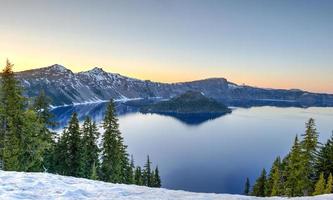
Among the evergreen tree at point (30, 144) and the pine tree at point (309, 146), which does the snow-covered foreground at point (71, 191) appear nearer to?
the evergreen tree at point (30, 144)

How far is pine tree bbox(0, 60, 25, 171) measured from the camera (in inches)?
1237

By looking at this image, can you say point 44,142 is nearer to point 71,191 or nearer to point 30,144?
point 30,144

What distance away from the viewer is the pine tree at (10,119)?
103 feet

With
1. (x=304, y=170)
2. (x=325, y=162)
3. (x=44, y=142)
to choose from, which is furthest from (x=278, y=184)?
(x=44, y=142)

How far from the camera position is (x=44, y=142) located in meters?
33.6

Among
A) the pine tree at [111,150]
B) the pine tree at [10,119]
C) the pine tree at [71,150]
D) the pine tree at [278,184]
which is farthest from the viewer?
the pine tree at [278,184]

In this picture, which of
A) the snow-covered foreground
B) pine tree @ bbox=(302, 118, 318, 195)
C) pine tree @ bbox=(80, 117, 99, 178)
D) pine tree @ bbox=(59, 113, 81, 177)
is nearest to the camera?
the snow-covered foreground

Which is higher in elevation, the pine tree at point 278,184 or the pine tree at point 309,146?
the pine tree at point 309,146

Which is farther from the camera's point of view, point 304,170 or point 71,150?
point 304,170

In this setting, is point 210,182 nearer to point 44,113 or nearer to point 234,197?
point 44,113

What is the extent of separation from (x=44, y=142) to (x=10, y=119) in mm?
4163

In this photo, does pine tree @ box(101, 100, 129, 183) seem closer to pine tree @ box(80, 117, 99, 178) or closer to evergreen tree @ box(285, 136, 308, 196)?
pine tree @ box(80, 117, 99, 178)

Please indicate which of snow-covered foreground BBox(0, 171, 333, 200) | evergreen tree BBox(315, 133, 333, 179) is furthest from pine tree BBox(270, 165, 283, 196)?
snow-covered foreground BBox(0, 171, 333, 200)

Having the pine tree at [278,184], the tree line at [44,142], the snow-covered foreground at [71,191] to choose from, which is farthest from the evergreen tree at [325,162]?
the snow-covered foreground at [71,191]
